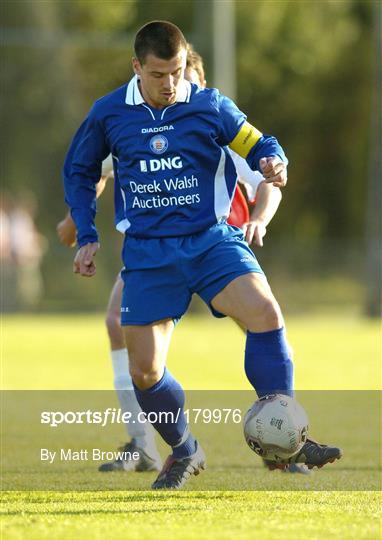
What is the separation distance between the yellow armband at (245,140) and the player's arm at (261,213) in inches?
7.8

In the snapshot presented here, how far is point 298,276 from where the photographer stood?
29.4m

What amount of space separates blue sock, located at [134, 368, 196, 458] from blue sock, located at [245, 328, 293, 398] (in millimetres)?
537

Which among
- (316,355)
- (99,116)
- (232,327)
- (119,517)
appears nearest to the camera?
(119,517)

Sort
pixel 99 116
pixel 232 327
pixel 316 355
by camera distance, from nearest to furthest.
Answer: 1. pixel 99 116
2. pixel 316 355
3. pixel 232 327

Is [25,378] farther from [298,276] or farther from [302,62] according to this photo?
[302,62]

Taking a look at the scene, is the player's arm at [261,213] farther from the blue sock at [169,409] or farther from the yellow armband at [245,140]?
the blue sock at [169,409]

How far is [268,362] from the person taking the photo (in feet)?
18.5

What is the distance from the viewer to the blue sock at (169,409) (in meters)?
Result: 6.05

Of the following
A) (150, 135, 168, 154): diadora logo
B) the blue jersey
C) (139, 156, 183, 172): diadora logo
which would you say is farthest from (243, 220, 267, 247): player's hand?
(150, 135, 168, 154): diadora logo

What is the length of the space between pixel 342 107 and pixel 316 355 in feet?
68.7

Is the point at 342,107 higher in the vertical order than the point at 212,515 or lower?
lower

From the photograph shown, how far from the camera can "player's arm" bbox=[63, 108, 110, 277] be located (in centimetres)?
609

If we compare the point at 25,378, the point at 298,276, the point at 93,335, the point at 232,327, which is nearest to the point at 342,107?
the point at 298,276

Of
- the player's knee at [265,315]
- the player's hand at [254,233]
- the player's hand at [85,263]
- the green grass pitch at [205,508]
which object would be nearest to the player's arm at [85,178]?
the player's hand at [85,263]
